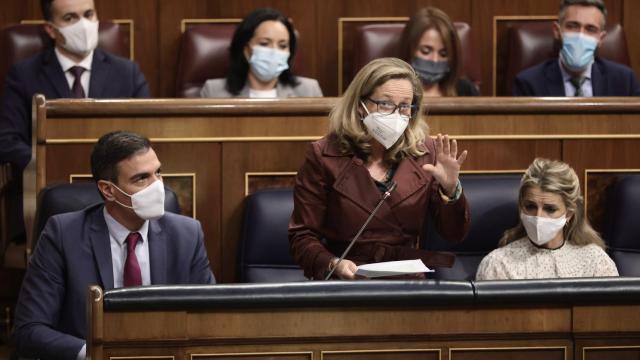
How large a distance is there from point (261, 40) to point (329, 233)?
2.73 feet

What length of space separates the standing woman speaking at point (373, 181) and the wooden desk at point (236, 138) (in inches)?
11.5

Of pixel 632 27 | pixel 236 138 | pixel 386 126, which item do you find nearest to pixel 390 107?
pixel 386 126

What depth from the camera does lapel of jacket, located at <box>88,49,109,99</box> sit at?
269 centimetres

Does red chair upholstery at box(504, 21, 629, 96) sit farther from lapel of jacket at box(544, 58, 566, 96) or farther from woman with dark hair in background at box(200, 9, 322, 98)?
woman with dark hair in background at box(200, 9, 322, 98)

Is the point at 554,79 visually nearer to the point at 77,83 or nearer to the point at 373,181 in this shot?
the point at 373,181

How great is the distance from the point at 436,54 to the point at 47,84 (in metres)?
0.86

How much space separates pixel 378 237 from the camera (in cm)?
201

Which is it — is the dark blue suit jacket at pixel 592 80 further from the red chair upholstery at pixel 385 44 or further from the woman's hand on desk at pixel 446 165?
the woman's hand on desk at pixel 446 165

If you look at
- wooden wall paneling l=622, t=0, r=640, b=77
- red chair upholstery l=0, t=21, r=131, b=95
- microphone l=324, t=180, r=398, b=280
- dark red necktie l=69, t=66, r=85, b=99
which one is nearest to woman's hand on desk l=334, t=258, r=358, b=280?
microphone l=324, t=180, r=398, b=280

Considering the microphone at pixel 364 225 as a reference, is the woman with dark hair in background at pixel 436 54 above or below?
above

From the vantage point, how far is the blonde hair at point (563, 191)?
212cm

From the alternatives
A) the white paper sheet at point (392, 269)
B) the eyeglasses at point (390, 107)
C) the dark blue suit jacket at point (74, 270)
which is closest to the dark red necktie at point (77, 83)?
the dark blue suit jacket at point (74, 270)

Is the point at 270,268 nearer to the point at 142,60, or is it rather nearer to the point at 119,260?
the point at 119,260

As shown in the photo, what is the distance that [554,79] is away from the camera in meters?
2.81
